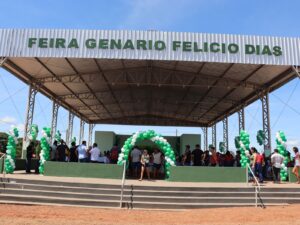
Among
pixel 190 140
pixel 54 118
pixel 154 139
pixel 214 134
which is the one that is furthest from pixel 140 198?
pixel 214 134

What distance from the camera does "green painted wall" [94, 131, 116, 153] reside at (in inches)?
1124

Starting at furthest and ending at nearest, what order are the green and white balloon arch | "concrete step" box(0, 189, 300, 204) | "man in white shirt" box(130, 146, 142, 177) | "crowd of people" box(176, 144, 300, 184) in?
"man in white shirt" box(130, 146, 142, 177) → the green and white balloon arch → "crowd of people" box(176, 144, 300, 184) → "concrete step" box(0, 189, 300, 204)

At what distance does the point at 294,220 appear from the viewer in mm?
7684

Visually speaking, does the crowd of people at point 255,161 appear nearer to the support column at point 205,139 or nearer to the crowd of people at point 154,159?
the crowd of people at point 154,159

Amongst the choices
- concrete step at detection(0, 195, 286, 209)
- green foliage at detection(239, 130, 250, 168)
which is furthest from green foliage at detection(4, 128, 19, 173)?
green foliage at detection(239, 130, 250, 168)

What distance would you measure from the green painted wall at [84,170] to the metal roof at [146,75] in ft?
16.0

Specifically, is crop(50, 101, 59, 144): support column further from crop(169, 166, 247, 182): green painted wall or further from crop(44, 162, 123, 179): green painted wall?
crop(169, 166, 247, 182): green painted wall

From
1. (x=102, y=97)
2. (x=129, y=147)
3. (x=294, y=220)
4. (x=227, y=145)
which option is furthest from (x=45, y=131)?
(x=227, y=145)

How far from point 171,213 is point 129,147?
474 centimetres

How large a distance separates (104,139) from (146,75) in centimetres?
916

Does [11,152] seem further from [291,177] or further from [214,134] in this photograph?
[214,134]

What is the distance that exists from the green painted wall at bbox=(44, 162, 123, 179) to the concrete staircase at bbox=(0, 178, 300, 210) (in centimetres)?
229

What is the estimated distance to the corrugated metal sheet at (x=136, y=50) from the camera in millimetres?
15188

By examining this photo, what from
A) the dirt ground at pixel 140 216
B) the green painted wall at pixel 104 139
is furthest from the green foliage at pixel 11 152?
the green painted wall at pixel 104 139
